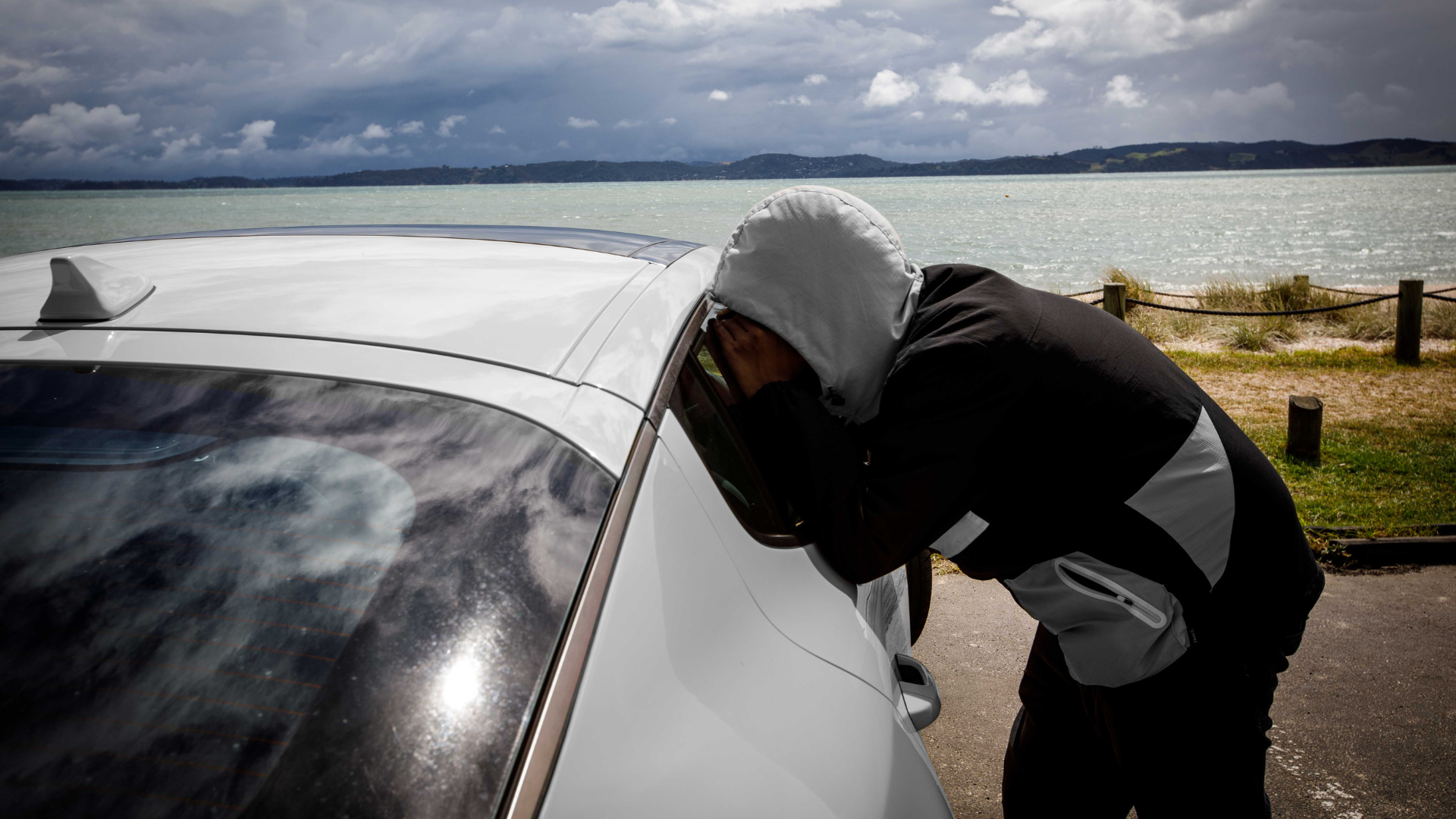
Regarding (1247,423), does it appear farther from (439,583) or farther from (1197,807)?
(439,583)

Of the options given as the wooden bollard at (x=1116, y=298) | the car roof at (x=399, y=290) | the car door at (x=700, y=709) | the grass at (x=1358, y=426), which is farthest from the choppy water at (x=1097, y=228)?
the car door at (x=700, y=709)

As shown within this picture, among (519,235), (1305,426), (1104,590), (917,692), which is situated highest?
(519,235)

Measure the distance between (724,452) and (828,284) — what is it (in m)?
0.39

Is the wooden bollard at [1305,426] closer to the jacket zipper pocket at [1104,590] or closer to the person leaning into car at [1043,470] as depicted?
the person leaning into car at [1043,470]

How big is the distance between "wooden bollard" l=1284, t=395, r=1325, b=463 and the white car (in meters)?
5.76

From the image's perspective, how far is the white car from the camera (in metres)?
0.81

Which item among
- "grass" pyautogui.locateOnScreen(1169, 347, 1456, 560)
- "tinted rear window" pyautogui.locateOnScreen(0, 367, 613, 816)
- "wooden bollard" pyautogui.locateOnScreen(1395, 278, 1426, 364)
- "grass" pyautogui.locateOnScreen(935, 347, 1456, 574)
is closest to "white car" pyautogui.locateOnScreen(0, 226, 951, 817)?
"tinted rear window" pyautogui.locateOnScreen(0, 367, 613, 816)

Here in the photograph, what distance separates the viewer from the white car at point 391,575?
0.81m

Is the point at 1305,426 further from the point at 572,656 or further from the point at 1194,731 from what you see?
the point at 572,656

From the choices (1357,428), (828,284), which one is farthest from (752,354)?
(1357,428)

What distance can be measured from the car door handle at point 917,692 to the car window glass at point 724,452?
1.31ft

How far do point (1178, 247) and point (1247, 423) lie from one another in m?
39.7

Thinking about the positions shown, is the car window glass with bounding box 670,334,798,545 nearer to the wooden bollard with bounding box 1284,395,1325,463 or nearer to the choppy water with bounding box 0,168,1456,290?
the wooden bollard with bounding box 1284,395,1325,463

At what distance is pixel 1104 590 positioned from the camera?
1605 millimetres
